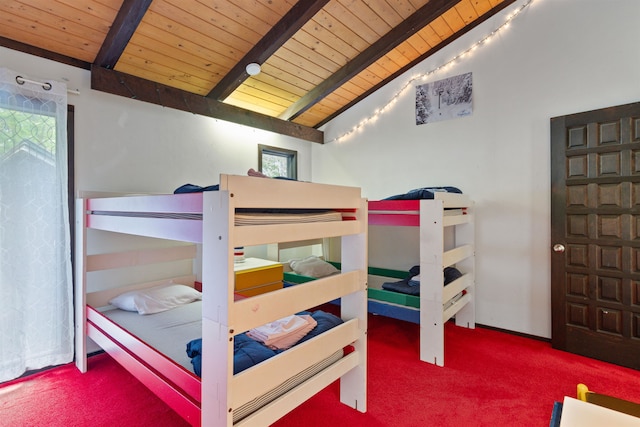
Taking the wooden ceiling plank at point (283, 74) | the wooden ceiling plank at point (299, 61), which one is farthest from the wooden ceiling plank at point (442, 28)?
the wooden ceiling plank at point (283, 74)

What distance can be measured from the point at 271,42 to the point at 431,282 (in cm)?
224

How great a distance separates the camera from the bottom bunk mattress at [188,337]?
1294mm

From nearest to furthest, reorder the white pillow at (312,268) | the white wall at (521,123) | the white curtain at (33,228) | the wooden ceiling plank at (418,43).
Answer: the white curtain at (33,228)
the white wall at (521,123)
the wooden ceiling plank at (418,43)
the white pillow at (312,268)

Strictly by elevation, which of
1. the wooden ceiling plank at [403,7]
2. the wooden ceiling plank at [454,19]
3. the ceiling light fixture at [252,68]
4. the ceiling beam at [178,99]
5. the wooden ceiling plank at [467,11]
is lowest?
the ceiling beam at [178,99]

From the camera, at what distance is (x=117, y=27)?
2.11 meters

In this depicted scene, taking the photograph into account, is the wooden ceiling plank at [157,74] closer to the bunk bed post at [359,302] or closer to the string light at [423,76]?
the string light at [423,76]

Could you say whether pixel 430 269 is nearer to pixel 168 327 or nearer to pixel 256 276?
pixel 256 276

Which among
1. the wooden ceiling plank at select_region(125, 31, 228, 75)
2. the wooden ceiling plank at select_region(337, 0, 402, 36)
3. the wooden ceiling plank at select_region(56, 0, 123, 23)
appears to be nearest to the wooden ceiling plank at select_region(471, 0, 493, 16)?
the wooden ceiling plank at select_region(337, 0, 402, 36)

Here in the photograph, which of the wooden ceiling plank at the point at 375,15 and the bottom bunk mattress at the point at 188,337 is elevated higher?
the wooden ceiling plank at the point at 375,15

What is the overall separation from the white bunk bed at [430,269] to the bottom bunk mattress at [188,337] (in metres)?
0.94

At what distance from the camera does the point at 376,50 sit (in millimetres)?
3006

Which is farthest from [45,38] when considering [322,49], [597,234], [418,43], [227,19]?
[597,234]

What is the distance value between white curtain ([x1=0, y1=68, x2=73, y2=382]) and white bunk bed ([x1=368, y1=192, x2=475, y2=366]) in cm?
230

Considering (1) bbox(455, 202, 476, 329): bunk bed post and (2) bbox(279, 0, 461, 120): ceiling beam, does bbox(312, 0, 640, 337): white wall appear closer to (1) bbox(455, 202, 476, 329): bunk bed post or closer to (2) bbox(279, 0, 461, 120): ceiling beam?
(1) bbox(455, 202, 476, 329): bunk bed post
